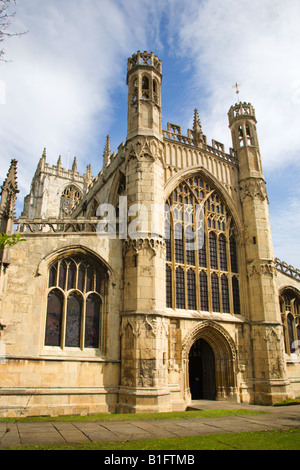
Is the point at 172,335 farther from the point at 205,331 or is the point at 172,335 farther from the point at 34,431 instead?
the point at 34,431

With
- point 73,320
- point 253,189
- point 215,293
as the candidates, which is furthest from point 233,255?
point 73,320

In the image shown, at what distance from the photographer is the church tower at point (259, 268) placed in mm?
18547

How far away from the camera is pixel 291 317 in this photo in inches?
915

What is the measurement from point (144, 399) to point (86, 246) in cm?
663

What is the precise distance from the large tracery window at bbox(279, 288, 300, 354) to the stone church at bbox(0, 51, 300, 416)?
0.28ft

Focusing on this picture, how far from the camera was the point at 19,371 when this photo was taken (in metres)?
13.7

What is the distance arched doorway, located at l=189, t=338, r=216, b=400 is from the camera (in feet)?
62.2

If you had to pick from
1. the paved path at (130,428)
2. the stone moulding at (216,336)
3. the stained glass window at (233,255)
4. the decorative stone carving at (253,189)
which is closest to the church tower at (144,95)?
the decorative stone carving at (253,189)

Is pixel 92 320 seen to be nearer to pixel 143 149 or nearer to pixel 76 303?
pixel 76 303

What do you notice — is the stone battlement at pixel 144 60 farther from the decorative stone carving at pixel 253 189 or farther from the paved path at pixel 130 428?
the paved path at pixel 130 428

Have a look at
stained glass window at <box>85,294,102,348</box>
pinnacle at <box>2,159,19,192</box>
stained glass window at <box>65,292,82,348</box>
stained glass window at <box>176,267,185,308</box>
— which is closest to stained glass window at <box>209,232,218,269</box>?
stained glass window at <box>176,267,185,308</box>

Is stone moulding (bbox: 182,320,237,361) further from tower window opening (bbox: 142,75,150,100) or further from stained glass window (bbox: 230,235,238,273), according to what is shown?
tower window opening (bbox: 142,75,150,100)

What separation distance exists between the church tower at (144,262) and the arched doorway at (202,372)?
470 cm
